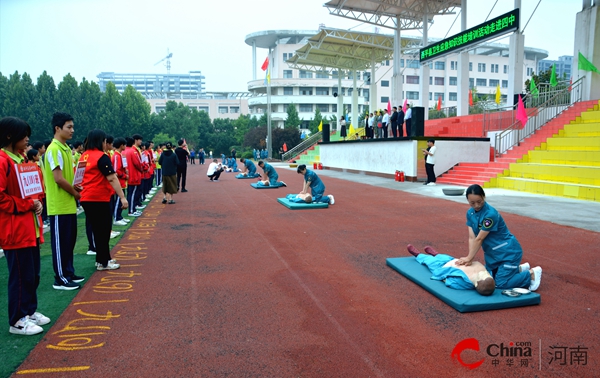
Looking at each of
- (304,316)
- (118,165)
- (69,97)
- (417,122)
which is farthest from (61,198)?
(69,97)

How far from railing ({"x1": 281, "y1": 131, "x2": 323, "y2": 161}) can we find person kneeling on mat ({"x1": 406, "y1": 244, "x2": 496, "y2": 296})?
39.5 metres

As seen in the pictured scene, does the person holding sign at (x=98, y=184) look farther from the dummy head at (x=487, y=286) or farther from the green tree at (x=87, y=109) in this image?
the green tree at (x=87, y=109)

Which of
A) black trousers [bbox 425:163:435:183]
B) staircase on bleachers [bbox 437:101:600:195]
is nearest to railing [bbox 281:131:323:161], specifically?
staircase on bleachers [bbox 437:101:600:195]

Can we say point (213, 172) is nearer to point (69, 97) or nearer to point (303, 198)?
point (303, 198)

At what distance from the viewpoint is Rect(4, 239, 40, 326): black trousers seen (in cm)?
401

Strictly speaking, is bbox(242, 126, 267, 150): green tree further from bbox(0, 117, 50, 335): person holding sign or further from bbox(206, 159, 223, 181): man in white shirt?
bbox(0, 117, 50, 335): person holding sign

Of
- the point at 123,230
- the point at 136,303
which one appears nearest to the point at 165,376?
the point at 136,303

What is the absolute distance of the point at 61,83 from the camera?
52.3m

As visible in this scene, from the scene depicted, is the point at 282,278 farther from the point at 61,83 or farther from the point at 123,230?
the point at 61,83

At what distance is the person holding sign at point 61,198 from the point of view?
522 centimetres

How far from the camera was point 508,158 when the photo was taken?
1794 cm

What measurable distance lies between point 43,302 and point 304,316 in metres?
3.05

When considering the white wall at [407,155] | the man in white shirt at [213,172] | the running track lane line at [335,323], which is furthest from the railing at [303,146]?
the running track lane line at [335,323]

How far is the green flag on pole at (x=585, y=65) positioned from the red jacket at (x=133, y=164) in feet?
63.0
